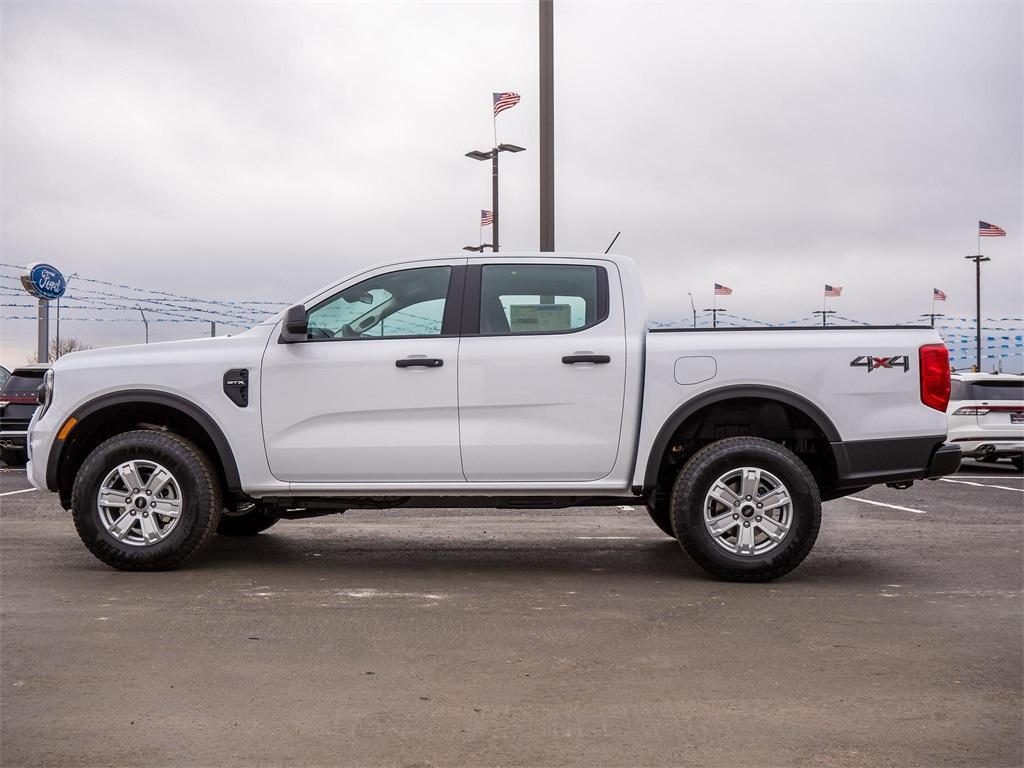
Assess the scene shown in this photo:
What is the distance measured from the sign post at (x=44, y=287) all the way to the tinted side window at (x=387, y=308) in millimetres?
23444

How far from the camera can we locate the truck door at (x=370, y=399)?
6.07 metres

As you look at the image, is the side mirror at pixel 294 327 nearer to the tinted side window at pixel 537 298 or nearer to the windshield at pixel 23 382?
the tinted side window at pixel 537 298

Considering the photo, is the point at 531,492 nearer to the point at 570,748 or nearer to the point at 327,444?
the point at 327,444

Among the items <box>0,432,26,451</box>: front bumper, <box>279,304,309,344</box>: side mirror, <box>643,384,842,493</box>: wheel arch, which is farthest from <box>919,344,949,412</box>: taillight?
<box>0,432,26,451</box>: front bumper

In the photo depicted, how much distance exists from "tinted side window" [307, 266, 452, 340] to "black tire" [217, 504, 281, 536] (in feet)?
6.45

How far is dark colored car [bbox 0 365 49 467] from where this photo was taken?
1469 cm

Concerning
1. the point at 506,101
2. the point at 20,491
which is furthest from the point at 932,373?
the point at 506,101

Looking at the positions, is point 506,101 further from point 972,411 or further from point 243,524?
point 243,524

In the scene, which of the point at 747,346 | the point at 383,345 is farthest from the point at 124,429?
the point at 747,346

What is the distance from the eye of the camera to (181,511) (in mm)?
6180

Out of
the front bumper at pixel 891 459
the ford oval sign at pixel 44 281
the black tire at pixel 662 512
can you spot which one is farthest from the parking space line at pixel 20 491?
the ford oval sign at pixel 44 281

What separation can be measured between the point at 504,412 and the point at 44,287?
26.8 meters

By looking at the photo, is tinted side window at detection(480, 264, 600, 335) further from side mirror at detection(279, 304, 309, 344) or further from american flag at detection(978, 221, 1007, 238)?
american flag at detection(978, 221, 1007, 238)

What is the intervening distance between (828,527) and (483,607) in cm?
452
